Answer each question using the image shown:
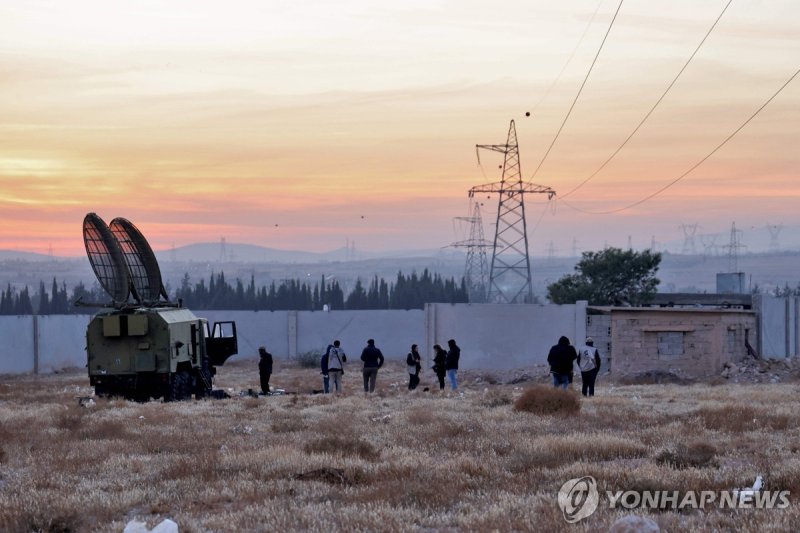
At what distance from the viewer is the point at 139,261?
86.8 feet

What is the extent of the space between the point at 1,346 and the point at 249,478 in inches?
1422

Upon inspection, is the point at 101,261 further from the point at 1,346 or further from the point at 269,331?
the point at 269,331

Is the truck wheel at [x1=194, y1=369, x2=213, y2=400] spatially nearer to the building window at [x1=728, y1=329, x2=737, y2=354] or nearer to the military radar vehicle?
the military radar vehicle

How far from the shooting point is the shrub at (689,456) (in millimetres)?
12383

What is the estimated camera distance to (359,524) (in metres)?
9.34

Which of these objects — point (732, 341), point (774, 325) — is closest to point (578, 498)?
point (732, 341)

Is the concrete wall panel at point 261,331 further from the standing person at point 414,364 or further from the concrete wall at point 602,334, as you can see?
the standing person at point 414,364

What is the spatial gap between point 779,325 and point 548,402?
31.2m

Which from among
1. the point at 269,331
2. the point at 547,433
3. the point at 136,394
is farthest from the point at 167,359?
the point at 269,331

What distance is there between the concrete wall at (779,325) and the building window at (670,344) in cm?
648

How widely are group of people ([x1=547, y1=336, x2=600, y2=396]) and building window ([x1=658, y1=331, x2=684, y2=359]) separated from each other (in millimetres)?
13558

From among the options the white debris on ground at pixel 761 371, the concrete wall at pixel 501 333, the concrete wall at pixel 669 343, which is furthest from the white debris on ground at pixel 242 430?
the concrete wall at pixel 501 333
